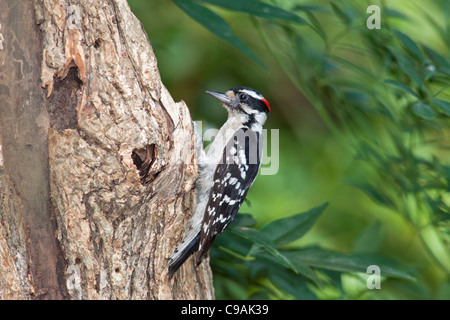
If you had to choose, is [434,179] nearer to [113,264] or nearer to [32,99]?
[113,264]

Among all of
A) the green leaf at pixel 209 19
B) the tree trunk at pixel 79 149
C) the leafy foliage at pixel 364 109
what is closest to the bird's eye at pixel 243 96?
the leafy foliage at pixel 364 109

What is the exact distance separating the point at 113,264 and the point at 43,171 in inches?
19.0

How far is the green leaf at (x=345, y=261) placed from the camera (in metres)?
2.81

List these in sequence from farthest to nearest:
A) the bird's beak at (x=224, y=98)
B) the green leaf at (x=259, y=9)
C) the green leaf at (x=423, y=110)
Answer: the bird's beak at (x=224, y=98) → the green leaf at (x=259, y=9) → the green leaf at (x=423, y=110)

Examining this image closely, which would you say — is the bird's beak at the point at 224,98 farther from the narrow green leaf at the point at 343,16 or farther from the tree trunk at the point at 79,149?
the tree trunk at the point at 79,149

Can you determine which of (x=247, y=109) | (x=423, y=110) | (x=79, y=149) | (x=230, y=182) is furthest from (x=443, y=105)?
(x=79, y=149)

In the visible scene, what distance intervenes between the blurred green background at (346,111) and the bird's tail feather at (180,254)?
65cm

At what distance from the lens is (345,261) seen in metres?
2.88

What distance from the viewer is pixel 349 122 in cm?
337

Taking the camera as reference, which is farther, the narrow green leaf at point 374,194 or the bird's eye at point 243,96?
the bird's eye at point 243,96

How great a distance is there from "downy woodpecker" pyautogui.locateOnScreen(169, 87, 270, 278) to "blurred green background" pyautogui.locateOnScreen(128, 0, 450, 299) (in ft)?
1.17

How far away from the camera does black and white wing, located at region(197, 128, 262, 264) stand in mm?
2654

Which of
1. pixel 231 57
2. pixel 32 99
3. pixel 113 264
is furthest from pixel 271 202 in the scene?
pixel 32 99

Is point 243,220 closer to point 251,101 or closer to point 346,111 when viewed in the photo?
point 251,101
